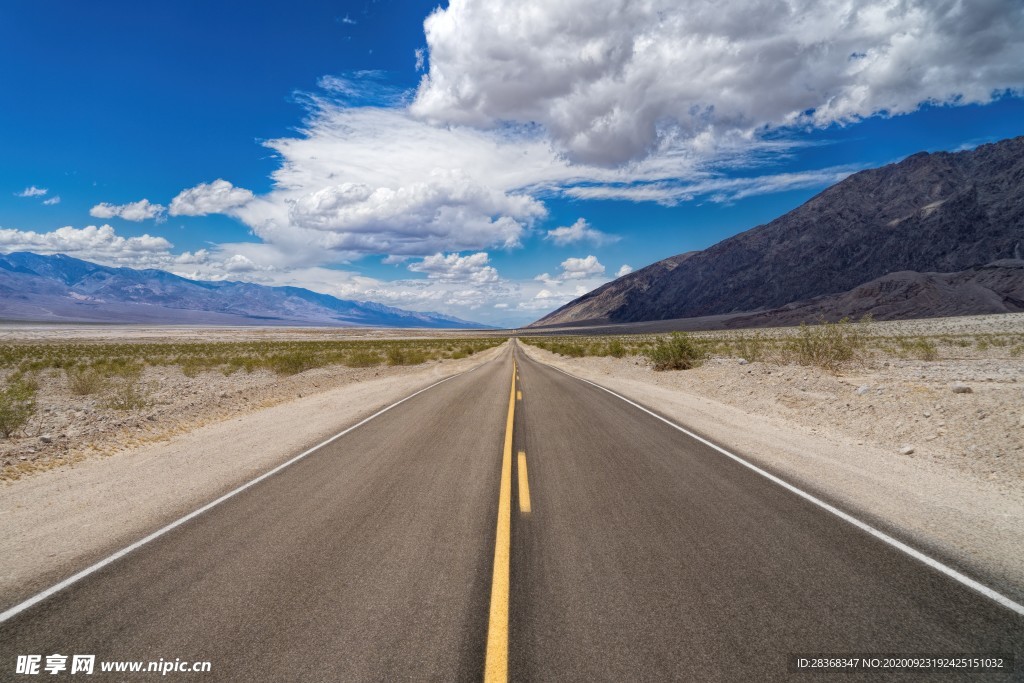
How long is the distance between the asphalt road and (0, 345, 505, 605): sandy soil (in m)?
0.59

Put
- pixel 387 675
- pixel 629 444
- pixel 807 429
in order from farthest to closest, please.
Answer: pixel 807 429, pixel 629 444, pixel 387 675

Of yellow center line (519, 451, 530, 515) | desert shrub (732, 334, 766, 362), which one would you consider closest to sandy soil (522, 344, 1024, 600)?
yellow center line (519, 451, 530, 515)

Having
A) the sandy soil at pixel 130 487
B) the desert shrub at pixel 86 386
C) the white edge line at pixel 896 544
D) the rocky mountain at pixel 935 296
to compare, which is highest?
the rocky mountain at pixel 935 296

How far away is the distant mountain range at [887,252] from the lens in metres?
97.1

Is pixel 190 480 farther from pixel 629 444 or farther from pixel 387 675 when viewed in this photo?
pixel 629 444

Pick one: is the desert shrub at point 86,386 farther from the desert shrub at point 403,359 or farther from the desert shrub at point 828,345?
the desert shrub at point 828,345

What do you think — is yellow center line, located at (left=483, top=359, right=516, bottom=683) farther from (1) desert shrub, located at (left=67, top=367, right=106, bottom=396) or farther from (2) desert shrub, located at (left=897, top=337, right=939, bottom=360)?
(2) desert shrub, located at (left=897, top=337, right=939, bottom=360)

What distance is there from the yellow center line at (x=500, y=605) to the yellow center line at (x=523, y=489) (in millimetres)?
142

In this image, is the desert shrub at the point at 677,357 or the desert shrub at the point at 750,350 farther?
the desert shrub at the point at 750,350

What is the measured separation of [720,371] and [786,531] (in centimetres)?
1858

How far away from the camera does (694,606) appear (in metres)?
3.92

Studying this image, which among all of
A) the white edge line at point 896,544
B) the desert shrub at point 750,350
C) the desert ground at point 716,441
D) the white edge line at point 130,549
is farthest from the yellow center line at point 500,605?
the desert shrub at point 750,350

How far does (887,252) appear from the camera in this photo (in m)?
141

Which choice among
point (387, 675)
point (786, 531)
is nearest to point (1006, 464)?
point (786, 531)
